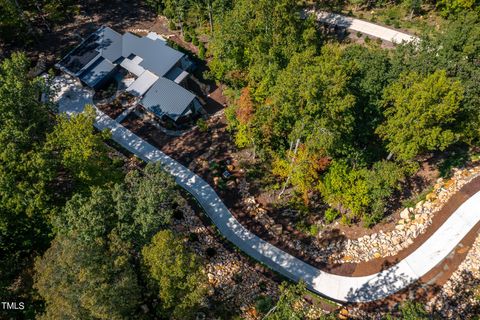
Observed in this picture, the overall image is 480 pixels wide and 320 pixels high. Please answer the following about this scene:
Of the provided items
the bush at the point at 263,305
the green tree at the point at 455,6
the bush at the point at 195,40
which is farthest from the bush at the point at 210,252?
the green tree at the point at 455,6

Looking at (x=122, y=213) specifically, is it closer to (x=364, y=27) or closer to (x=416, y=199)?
(x=416, y=199)

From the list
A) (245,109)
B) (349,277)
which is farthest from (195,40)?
(349,277)

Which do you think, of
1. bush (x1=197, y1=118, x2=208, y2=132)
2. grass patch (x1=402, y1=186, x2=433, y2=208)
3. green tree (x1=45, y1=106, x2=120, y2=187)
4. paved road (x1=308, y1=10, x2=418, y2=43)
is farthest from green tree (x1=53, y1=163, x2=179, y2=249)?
paved road (x1=308, y1=10, x2=418, y2=43)

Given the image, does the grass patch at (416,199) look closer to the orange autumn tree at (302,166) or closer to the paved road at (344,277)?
the paved road at (344,277)

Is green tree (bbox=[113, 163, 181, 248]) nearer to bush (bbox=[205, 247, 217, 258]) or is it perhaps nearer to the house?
bush (bbox=[205, 247, 217, 258])

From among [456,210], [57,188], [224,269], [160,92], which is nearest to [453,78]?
[456,210]

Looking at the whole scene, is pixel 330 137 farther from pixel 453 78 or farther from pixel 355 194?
pixel 453 78
